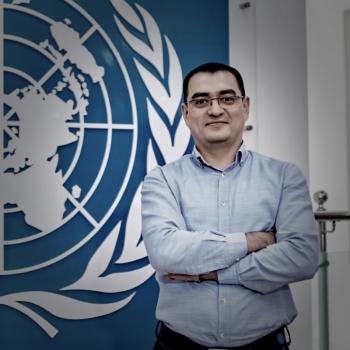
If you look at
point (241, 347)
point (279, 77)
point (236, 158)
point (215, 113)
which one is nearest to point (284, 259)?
point (241, 347)

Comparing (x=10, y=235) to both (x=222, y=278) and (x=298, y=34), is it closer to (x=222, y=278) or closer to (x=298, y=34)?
(x=222, y=278)

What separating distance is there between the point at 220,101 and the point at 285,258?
599 millimetres

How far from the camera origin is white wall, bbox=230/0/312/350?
256cm

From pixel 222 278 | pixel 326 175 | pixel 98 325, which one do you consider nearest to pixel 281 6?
pixel 326 175

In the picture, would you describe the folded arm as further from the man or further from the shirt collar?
the shirt collar

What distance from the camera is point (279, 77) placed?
8.52ft

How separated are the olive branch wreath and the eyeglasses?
1.84ft

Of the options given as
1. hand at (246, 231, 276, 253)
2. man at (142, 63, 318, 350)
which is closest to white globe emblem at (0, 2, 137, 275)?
man at (142, 63, 318, 350)

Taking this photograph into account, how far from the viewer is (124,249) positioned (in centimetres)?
228

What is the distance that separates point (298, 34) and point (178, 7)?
2.17 ft

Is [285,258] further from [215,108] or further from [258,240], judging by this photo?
[215,108]

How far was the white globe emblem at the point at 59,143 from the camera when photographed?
2.12 meters

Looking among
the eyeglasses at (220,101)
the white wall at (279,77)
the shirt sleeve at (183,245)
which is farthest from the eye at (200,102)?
the white wall at (279,77)

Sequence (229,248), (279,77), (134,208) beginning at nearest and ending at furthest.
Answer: (229,248) < (134,208) < (279,77)
